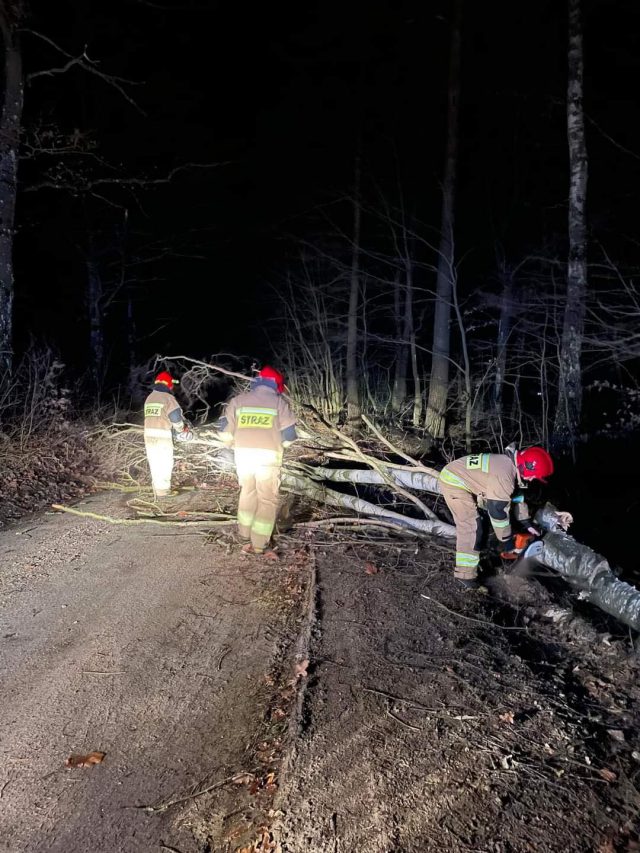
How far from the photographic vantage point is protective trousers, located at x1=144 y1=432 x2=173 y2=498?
7.31 meters

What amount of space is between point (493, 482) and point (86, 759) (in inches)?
Answer: 138

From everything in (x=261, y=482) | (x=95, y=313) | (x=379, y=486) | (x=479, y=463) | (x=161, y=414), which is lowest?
(x=379, y=486)

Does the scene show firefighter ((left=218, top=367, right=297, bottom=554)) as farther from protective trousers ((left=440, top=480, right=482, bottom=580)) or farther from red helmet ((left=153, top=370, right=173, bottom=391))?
red helmet ((left=153, top=370, right=173, bottom=391))

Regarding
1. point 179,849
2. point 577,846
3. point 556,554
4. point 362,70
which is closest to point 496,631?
point 556,554

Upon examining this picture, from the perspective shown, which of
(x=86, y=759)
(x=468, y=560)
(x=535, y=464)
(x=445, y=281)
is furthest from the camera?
(x=445, y=281)

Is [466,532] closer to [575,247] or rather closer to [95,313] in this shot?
[575,247]

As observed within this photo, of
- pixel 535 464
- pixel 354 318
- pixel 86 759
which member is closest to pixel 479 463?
pixel 535 464

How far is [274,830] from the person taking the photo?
7.73 feet

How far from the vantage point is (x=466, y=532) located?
16.3 feet

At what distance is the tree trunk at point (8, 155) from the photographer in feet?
30.9

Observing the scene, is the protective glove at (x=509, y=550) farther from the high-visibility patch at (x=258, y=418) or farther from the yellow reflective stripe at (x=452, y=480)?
the high-visibility patch at (x=258, y=418)

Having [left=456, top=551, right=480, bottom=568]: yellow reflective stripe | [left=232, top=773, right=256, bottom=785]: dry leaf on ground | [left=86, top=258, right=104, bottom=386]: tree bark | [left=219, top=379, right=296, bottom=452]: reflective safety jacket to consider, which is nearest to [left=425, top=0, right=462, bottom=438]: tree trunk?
[left=219, top=379, right=296, bottom=452]: reflective safety jacket

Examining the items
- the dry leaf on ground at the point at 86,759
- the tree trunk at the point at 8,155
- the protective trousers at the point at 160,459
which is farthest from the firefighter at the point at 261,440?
the tree trunk at the point at 8,155

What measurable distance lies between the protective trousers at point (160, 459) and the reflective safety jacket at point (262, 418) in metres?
1.96
